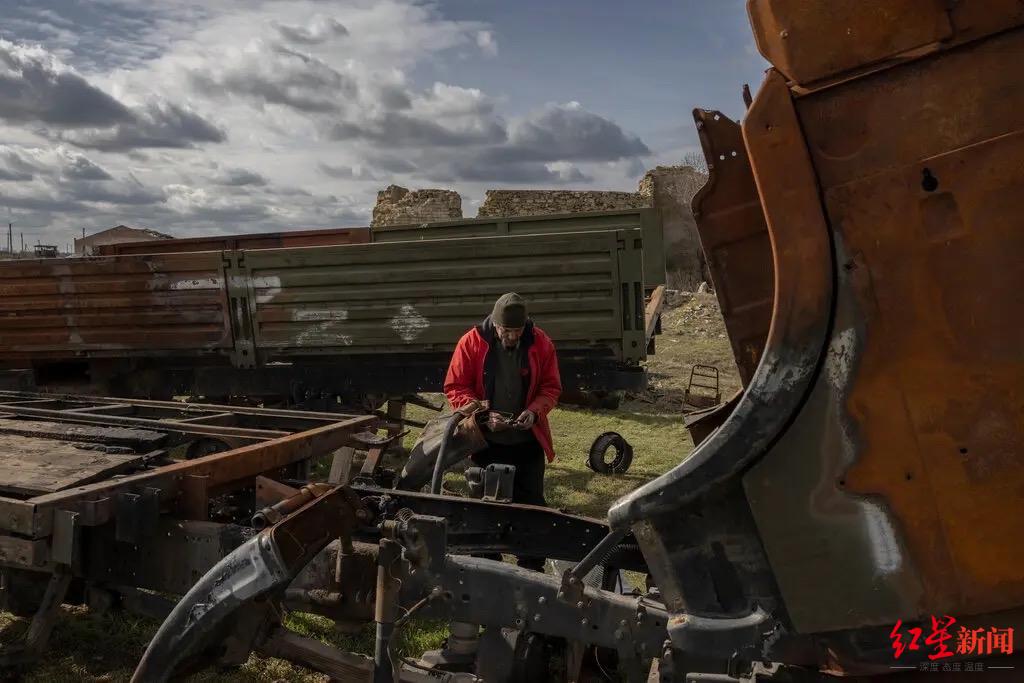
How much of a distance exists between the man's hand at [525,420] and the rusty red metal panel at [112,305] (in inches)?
156

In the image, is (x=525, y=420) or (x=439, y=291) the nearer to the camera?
(x=525, y=420)

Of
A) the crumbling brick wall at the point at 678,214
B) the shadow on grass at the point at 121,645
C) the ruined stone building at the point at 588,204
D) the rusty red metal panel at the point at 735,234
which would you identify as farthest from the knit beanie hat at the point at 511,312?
the crumbling brick wall at the point at 678,214

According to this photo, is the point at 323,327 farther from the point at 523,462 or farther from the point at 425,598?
the point at 425,598

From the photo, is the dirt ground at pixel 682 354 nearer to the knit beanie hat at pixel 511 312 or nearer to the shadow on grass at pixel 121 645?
the knit beanie hat at pixel 511 312

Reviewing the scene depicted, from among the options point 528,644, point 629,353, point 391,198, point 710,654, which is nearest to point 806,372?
point 710,654

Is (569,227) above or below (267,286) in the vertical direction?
above

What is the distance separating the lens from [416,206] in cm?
1927

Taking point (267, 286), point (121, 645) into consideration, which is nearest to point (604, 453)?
point (267, 286)

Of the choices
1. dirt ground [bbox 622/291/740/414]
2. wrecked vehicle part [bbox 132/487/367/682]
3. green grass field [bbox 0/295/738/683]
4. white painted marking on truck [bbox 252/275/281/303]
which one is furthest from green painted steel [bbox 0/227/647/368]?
wrecked vehicle part [bbox 132/487/367/682]

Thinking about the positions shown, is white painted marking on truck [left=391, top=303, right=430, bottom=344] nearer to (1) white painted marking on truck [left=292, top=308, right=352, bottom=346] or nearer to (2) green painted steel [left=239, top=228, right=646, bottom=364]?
(2) green painted steel [left=239, top=228, right=646, bottom=364]

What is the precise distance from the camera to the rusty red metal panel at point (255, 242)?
983cm

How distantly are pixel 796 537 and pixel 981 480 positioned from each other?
410 millimetres

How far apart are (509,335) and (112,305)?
4860 mm

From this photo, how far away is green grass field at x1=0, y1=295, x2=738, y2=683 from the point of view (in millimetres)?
3658
